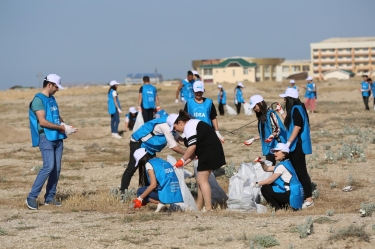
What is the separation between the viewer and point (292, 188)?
9969mm

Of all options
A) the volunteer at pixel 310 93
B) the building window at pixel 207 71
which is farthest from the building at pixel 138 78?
the volunteer at pixel 310 93

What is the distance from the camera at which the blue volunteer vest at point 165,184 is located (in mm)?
9656

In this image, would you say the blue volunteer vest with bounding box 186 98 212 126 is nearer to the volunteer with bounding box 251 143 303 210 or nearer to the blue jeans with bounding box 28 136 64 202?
the volunteer with bounding box 251 143 303 210

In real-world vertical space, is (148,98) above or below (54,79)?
below

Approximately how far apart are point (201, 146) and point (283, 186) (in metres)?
1.30

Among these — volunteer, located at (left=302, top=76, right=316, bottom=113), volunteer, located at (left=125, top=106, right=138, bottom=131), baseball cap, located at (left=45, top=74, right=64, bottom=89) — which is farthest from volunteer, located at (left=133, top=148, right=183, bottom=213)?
volunteer, located at (left=302, top=76, right=316, bottom=113)

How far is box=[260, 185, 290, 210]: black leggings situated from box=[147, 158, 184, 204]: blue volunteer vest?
1206 millimetres

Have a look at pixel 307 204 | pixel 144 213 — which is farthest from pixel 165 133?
pixel 307 204

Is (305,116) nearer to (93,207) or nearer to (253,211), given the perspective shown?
(253,211)

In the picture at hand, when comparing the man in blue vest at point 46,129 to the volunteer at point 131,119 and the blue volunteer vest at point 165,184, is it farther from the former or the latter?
the volunteer at point 131,119

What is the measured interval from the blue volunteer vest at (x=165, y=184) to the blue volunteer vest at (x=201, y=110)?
1.79 metres

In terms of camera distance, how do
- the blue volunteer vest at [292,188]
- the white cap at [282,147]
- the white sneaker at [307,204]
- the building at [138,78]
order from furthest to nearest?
the building at [138,78] < the white sneaker at [307,204] < the white cap at [282,147] < the blue volunteer vest at [292,188]

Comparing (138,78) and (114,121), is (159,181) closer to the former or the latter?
(114,121)

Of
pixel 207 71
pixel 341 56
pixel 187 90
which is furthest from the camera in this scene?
pixel 341 56
